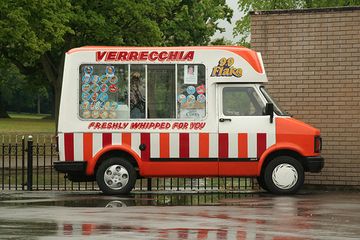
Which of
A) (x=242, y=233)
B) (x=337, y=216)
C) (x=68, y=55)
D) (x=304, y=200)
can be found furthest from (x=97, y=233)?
(x=68, y=55)

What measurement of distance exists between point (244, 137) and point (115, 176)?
244 centimetres

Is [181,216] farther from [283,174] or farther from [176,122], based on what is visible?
[283,174]

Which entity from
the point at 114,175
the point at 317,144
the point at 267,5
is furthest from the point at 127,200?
the point at 267,5

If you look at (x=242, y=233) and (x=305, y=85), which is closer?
(x=242, y=233)

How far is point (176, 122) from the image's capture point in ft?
60.8

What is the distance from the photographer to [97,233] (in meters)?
11.9

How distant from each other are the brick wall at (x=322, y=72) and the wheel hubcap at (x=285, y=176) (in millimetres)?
1890

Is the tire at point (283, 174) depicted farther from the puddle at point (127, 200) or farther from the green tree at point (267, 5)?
the green tree at point (267, 5)

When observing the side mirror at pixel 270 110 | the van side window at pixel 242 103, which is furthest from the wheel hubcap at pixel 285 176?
the van side window at pixel 242 103

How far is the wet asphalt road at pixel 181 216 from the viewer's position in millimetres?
11891

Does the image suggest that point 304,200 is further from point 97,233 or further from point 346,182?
point 97,233

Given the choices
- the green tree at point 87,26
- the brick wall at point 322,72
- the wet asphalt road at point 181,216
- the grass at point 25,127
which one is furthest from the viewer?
the grass at point 25,127

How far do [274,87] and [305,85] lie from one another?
0.64 metres

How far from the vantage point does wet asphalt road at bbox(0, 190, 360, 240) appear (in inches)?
468
